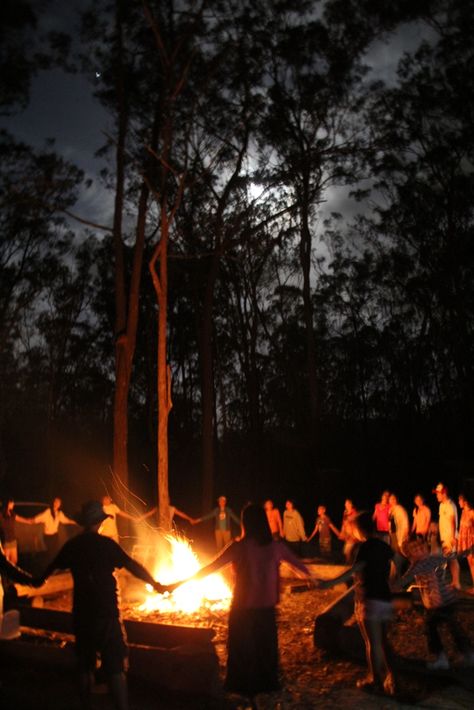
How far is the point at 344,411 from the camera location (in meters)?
42.1

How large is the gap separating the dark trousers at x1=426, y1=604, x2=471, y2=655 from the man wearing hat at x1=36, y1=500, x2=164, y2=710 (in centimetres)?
324

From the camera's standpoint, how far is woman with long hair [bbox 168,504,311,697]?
16.0 feet

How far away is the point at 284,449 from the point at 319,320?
11035mm

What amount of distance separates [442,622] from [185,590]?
220 inches

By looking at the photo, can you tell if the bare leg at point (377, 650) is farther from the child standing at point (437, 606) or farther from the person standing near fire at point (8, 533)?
the person standing near fire at point (8, 533)

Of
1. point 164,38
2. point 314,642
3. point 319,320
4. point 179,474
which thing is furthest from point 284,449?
point 314,642

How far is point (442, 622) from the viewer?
6.41 meters

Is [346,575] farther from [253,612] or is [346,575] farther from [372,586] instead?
[253,612]

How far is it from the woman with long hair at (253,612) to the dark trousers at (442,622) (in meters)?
2.19

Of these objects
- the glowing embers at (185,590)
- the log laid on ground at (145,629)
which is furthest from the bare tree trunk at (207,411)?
the log laid on ground at (145,629)

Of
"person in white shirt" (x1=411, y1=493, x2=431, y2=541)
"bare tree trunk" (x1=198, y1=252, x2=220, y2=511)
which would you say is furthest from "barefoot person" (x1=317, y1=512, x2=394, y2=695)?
"bare tree trunk" (x1=198, y1=252, x2=220, y2=511)

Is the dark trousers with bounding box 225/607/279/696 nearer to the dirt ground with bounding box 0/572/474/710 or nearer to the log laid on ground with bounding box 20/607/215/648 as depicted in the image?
the dirt ground with bounding box 0/572/474/710

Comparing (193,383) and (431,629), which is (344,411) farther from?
(431,629)

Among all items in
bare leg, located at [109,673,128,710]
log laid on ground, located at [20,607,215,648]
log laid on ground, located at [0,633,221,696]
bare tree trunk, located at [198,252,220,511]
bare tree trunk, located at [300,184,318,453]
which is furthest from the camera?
bare tree trunk, located at [300,184,318,453]
